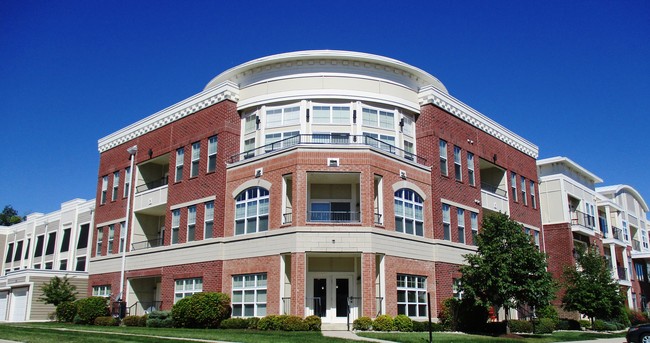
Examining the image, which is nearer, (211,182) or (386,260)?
(386,260)

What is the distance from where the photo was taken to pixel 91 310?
34.5m

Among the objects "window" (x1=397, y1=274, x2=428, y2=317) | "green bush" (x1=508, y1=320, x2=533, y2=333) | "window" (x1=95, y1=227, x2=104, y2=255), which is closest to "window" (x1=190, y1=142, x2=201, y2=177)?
"window" (x1=95, y1=227, x2=104, y2=255)

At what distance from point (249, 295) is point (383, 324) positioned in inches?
297

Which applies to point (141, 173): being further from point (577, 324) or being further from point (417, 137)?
point (577, 324)

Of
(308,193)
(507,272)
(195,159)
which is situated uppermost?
(195,159)

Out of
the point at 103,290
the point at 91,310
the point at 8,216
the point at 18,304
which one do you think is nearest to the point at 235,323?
the point at 91,310

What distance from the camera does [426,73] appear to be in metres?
36.1

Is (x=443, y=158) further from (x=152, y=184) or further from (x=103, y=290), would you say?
(x=103, y=290)

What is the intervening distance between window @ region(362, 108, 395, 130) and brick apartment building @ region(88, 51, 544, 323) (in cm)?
9

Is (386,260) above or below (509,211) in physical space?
below

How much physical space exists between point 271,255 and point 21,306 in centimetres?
2545

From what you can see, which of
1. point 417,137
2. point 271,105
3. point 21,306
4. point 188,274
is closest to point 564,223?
point 417,137

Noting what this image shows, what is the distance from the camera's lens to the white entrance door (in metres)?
29.6

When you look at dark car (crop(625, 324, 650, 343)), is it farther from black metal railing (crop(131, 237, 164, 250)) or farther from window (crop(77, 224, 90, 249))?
window (crop(77, 224, 90, 249))
